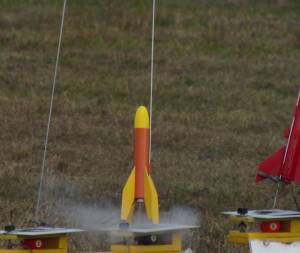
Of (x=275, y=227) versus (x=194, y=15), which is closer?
(x=275, y=227)

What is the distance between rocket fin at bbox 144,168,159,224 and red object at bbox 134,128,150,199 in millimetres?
24

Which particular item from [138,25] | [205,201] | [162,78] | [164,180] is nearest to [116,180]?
[164,180]

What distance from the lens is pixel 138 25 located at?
66.2ft

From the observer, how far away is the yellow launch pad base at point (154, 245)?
572cm

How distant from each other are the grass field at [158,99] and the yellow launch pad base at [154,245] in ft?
4.76

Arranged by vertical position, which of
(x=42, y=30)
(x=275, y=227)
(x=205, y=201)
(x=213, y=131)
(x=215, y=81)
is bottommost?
(x=275, y=227)

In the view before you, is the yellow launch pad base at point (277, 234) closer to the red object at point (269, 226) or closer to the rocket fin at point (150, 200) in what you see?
the red object at point (269, 226)

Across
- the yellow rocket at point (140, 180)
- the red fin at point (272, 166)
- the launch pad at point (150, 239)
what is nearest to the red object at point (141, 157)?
the yellow rocket at point (140, 180)

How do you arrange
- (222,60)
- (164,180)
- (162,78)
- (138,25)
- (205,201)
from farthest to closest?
(138,25) → (222,60) → (162,78) → (164,180) → (205,201)

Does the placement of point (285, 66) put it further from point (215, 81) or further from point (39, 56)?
point (39, 56)

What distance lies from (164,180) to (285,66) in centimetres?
784

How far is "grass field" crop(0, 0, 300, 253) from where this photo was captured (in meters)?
10.5

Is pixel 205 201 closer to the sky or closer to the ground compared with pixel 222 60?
closer to the ground

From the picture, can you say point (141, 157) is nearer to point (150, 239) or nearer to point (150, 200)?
point (150, 200)
